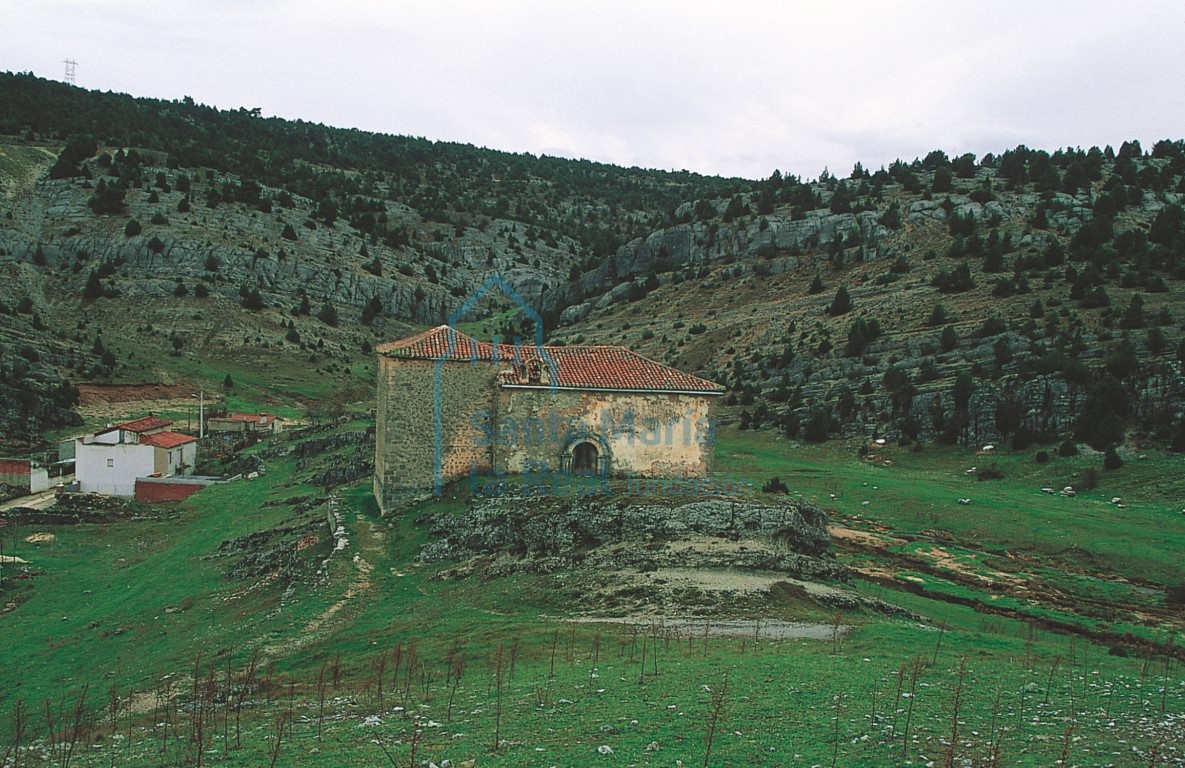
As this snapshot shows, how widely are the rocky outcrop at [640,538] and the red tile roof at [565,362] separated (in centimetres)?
585

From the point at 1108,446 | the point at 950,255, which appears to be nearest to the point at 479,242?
the point at 950,255

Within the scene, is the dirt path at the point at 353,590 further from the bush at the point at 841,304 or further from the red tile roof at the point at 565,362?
the bush at the point at 841,304

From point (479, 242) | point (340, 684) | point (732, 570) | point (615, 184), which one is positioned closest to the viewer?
point (340, 684)

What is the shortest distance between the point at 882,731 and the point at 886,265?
8914 centimetres

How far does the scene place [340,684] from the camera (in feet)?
48.2

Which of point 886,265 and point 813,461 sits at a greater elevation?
point 886,265

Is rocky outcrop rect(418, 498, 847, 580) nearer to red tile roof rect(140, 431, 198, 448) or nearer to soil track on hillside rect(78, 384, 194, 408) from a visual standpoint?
red tile roof rect(140, 431, 198, 448)

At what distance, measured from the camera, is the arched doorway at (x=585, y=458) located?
30219mm

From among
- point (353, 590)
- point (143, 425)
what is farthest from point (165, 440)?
A: point (353, 590)

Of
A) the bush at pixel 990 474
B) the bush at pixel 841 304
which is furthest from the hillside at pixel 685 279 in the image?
the bush at pixel 990 474

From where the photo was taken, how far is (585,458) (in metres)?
30.4

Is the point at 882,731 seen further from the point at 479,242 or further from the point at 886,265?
the point at 479,242

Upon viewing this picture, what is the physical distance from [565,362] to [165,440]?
3202cm

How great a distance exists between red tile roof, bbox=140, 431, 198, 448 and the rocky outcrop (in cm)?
3123
